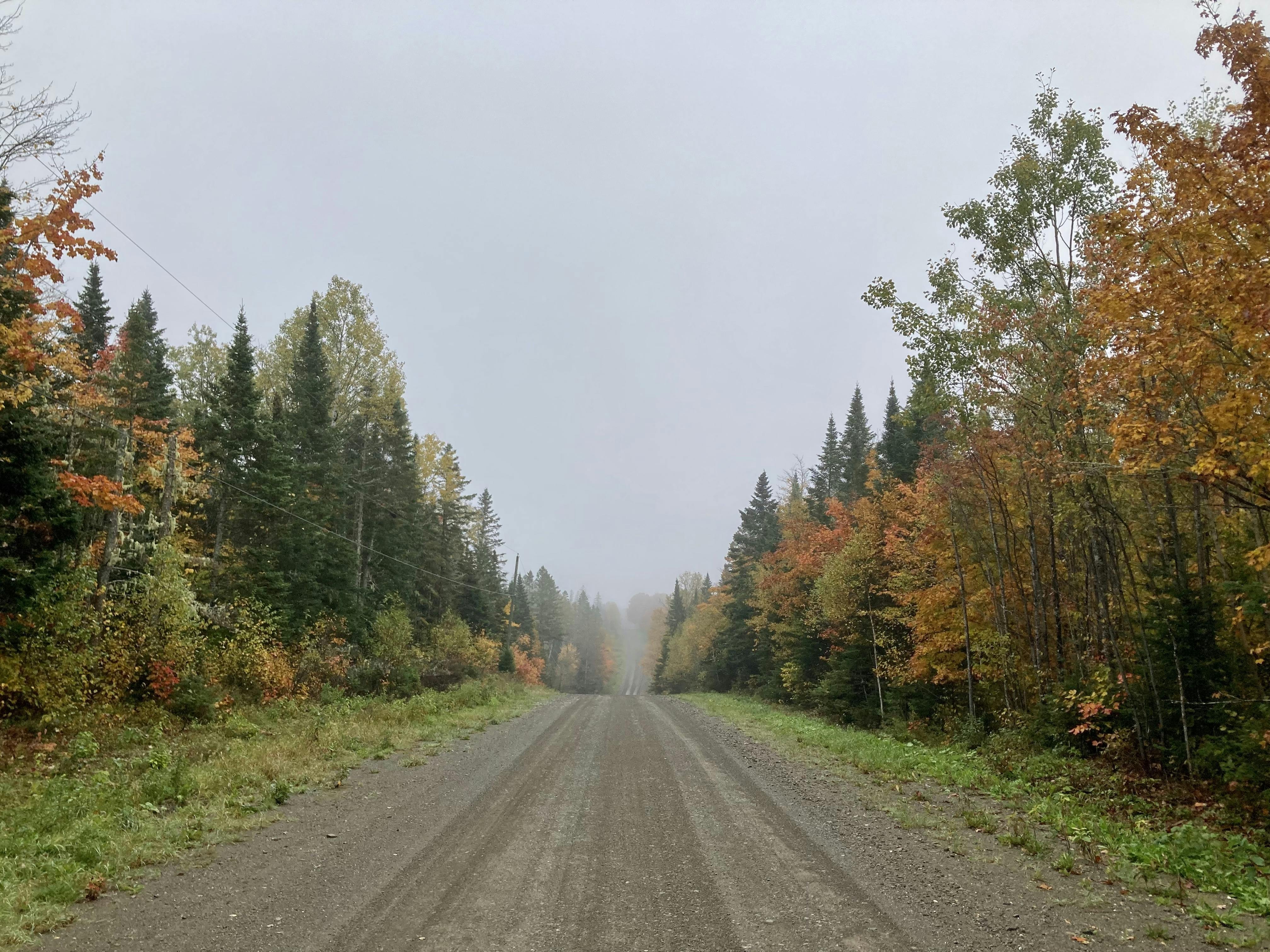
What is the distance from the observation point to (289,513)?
75.2 feet

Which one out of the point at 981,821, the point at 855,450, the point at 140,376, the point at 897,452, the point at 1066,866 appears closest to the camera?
the point at 1066,866

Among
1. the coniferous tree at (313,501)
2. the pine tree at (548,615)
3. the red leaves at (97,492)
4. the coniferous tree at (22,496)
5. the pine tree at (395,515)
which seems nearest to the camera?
the coniferous tree at (22,496)

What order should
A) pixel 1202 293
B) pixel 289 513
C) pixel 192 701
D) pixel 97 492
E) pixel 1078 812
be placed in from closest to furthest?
pixel 1202 293 → pixel 1078 812 → pixel 97 492 → pixel 192 701 → pixel 289 513

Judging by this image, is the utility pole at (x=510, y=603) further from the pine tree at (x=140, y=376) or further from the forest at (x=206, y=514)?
the pine tree at (x=140, y=376)

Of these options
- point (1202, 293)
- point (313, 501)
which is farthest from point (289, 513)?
point (1202, 293)

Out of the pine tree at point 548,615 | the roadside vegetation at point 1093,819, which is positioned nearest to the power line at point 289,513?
the roadside vegetation at point 1093,819

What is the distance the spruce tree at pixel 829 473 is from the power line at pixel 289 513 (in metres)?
23.5

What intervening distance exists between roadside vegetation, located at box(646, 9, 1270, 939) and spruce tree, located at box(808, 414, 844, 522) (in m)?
18.7

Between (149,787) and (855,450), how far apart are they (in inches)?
1560

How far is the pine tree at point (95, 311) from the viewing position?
2639 centimetres

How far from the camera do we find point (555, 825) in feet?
26.0

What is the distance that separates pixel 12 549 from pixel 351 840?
33.0ft

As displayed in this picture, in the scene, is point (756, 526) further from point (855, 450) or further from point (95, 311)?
point (95, 311)

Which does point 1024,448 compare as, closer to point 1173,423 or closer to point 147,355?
point 1173,423
